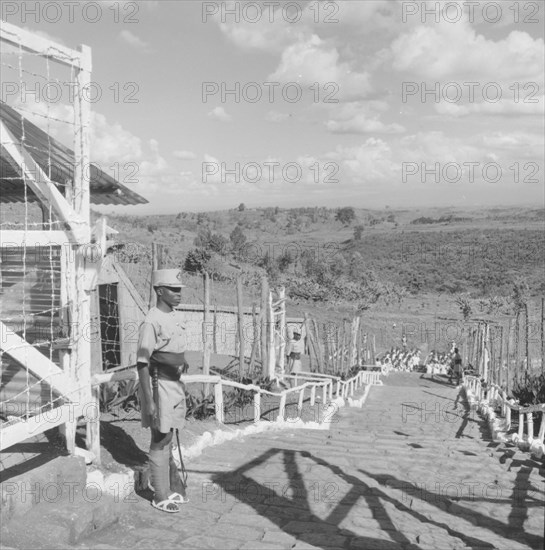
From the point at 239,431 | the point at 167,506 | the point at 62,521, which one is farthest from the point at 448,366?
the point at 62,521

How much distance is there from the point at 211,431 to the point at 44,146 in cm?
325

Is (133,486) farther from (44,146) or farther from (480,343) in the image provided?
(480,343)

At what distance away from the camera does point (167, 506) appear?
4.50 metres

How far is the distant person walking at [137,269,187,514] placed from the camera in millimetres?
4504

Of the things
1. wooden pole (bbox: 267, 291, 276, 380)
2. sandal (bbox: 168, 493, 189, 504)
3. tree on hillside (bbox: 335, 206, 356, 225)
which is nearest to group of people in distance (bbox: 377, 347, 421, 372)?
wooden pole (bbox: 267, 291, 276, 380)

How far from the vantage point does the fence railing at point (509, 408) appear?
24.7 feet

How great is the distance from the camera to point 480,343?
2330 centimetres

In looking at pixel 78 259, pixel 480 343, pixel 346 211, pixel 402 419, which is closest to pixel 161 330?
pixel 78 259

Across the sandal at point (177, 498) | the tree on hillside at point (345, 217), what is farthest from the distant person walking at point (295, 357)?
the tree on hillside at point (345, 217)

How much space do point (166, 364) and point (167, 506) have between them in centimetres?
97

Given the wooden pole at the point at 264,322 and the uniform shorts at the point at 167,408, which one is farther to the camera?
the wooden pole at the point at 264,322

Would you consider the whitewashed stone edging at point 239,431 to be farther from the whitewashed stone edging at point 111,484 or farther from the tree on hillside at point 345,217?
the tree on hillside at point 345,217

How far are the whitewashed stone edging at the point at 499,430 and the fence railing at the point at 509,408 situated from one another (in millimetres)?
35

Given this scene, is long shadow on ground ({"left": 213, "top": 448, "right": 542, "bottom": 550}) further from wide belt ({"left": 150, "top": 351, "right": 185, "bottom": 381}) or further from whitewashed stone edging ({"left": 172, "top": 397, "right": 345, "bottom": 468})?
wide belt ({"left": 150, "top": 351, "right": 185, "bottom": 381})
